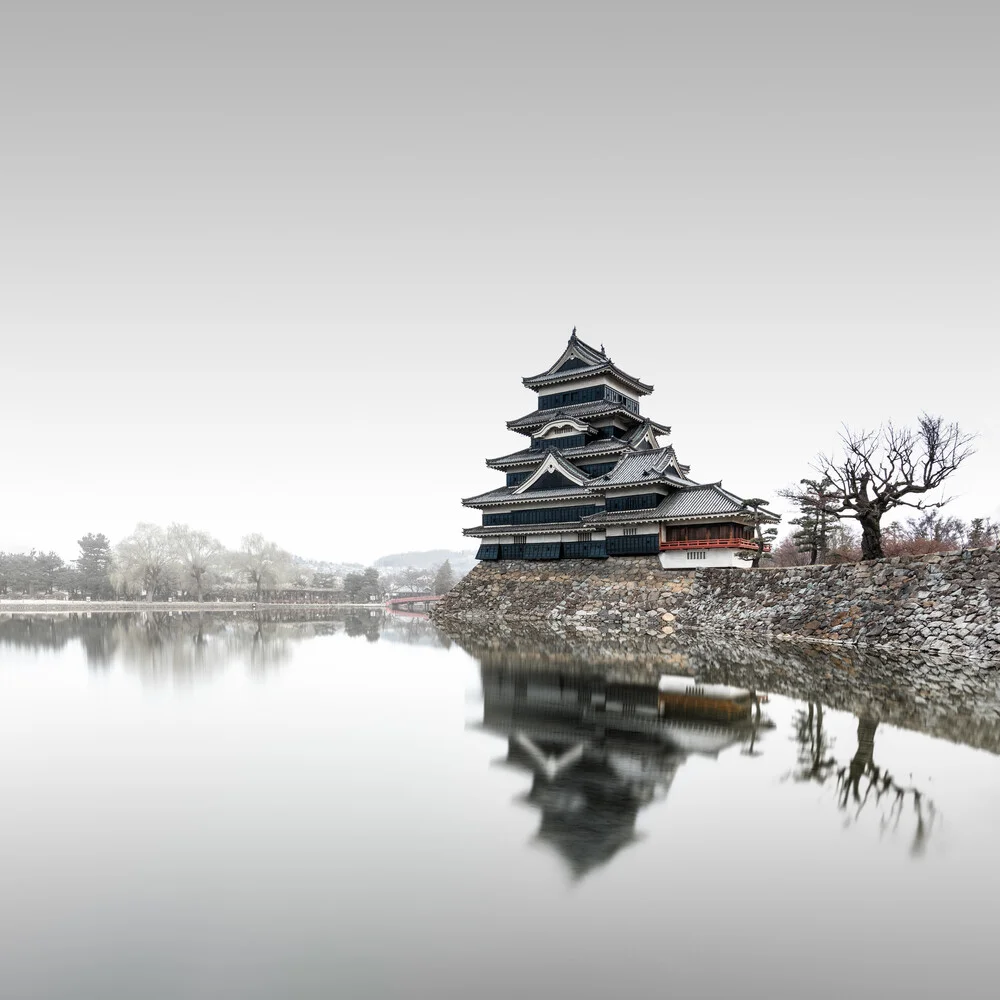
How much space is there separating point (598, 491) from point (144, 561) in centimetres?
6559

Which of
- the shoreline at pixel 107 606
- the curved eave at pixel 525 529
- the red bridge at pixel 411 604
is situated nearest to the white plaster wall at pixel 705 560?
the curved eave at pixel 525 529

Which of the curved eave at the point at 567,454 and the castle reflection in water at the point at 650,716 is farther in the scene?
the curved eave at the point at 567,454

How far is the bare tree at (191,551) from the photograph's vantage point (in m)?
81.9

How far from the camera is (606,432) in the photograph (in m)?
46.3

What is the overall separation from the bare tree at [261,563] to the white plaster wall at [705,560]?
66048 mm

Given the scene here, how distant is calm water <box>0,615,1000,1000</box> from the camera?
4703 mm

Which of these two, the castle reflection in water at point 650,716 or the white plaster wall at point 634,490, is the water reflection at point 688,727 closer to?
the castle reflection in water at point 650,716

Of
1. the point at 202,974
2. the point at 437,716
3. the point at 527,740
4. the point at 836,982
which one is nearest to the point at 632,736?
the point at 527,740

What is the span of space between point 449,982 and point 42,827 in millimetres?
6180

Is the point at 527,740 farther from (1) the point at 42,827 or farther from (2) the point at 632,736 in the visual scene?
(1) the point at 42,827

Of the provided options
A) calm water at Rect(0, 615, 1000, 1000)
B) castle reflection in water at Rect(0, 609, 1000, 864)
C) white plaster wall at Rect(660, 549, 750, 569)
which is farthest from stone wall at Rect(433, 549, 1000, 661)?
calm water at Rect(0, 615, 1000, 1000)

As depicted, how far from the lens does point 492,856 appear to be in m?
6.63

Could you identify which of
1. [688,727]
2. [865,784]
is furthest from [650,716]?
[865,784]

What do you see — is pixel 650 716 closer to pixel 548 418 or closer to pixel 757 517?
pixel 757 517
